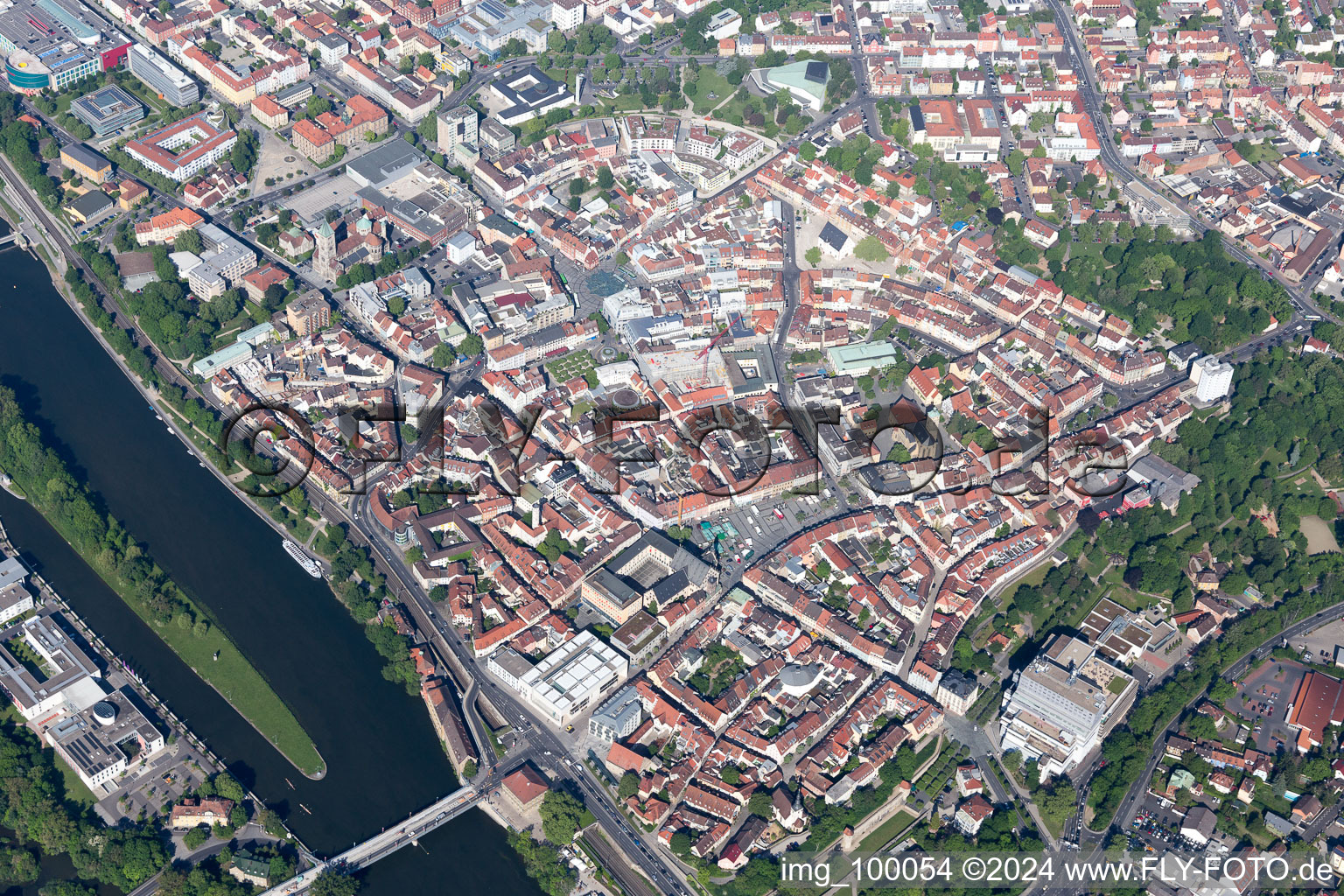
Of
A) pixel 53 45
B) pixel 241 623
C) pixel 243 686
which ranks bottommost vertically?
pixel 243 686

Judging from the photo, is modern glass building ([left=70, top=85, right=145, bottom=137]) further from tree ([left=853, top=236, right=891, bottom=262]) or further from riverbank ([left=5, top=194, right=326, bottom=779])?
tree ([left=853, top=236, right=891, bottom=262])

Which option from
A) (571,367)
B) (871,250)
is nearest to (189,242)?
(571,367)

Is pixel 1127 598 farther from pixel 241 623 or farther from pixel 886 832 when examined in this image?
pixel 241 623

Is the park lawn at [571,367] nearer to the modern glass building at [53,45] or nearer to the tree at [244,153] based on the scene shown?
the tree at [244,153]

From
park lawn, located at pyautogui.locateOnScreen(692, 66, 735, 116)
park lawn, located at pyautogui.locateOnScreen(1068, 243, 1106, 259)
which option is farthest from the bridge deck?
park lawn, located at pyautogui.locateOnScreen(692, 66, 735, 116)

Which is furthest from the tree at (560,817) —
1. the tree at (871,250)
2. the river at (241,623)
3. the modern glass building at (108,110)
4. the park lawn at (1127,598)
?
the modern glass building at (108,110)

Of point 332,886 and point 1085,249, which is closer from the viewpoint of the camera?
point 332,886
